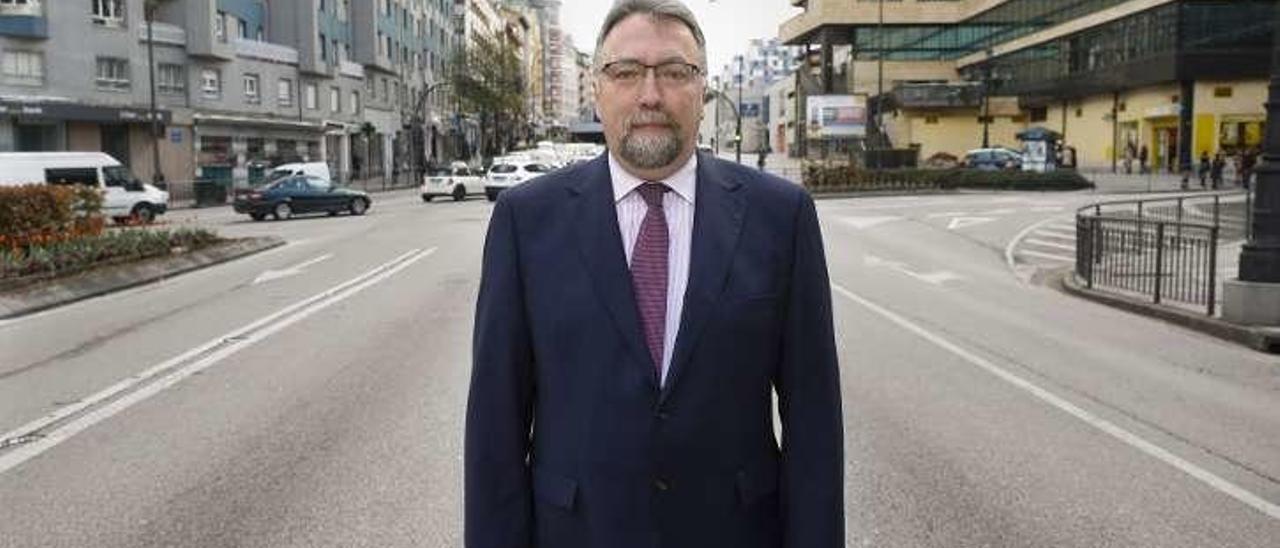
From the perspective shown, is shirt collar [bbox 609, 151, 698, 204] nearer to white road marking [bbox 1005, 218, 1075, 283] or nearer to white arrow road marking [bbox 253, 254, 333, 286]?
white arrow road marking [bbox 253, 254, 333, 286]

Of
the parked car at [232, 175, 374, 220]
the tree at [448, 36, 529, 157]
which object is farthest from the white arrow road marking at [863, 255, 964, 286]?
the tree at [448, 36, 529, 157]

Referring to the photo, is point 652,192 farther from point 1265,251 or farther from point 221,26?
point 221,26

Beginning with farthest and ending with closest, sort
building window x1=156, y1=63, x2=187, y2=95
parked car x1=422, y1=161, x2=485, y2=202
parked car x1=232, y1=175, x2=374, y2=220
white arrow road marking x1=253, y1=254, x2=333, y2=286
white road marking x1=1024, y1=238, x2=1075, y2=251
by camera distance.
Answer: building window x1=156, y1=63, x2=187, y2=95 < parked car x1=422, y1=161, x2=485, y2=202 < parked car x1=232, y1=175, x2=374, y2=220 < white road marking x1=1024, y1=238, x2=1075, y2=251 < white arrow road marking x1=253, y1=254, x2=333, y2=286

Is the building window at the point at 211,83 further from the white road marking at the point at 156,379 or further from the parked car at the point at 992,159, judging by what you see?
the white road marking at the point at 156,379

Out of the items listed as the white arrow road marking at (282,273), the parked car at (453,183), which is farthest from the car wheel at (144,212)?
the white arrow road marking at (282,273)

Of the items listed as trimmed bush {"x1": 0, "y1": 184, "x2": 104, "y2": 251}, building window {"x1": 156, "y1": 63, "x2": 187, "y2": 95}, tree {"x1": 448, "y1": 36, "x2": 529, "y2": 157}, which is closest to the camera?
trimmed bush {"x1": 0, "y1": 184, "x2": 104, "y2": 251}

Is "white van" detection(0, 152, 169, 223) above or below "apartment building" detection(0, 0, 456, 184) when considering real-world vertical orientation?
below

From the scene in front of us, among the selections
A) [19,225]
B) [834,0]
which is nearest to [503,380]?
[19,225]

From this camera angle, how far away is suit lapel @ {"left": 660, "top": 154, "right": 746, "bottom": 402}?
7.91ft

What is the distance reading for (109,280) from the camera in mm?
17969

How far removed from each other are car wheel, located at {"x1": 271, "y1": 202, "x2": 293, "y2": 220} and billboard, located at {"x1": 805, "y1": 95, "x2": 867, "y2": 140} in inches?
1526

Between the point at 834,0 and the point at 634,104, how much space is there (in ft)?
313

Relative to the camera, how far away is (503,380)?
2512mm

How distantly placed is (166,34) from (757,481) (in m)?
54.0
